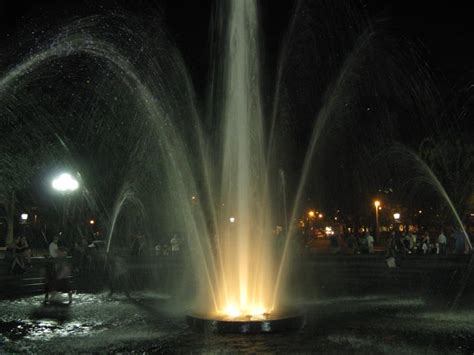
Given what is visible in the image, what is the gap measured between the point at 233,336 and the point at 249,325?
1.15 feet

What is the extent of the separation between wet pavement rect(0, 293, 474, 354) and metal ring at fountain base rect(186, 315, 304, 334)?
0.55ft

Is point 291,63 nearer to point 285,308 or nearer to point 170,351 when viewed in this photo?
point 285,308

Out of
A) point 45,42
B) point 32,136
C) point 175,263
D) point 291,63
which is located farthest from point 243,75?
point 32,136

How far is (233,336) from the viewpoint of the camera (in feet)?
32.0

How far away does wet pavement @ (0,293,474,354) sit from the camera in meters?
9.02

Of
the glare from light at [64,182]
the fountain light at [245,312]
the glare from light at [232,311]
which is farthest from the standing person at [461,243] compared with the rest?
the glare from light at [232,311]

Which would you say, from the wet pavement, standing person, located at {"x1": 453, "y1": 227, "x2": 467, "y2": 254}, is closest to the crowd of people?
standing person, located at {"x1": 453, "y1": 227, "x2": 467, "y2": 254}

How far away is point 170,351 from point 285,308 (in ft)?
12.1

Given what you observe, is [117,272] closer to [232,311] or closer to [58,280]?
[58,280]

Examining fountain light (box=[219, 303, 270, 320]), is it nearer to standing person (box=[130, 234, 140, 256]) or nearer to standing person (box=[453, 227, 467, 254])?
standing person (box=[453, 227, 467, 254])

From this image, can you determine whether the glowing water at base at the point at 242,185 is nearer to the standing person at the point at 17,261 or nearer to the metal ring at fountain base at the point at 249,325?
the metal ring at fountain base at the point at 249,325

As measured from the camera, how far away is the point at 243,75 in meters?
15.0

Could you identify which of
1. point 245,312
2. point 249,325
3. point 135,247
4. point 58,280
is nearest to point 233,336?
point 249,325

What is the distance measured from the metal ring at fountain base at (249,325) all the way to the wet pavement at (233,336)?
0.17 metres
